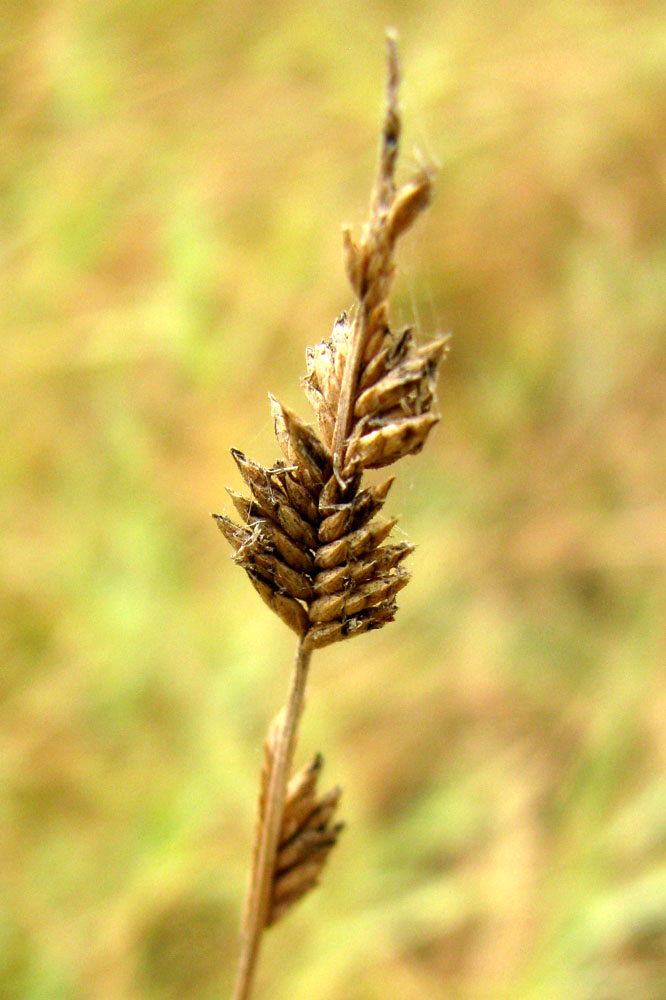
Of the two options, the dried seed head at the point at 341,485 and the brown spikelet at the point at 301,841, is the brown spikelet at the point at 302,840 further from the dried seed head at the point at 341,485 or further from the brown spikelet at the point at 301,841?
the dried seed head at the point at 341,485

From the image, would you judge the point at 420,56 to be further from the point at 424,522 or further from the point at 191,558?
the point at 191,558

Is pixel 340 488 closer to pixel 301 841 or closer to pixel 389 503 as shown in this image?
pixel 301 841

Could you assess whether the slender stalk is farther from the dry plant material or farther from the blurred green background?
the blurred green background

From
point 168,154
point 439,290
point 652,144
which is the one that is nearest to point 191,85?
point 168,154

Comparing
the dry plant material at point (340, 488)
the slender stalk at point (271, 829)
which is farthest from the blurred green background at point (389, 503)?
the dry plant material at point (340, 488)

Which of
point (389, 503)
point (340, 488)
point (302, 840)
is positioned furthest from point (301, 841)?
point (389, 503)
